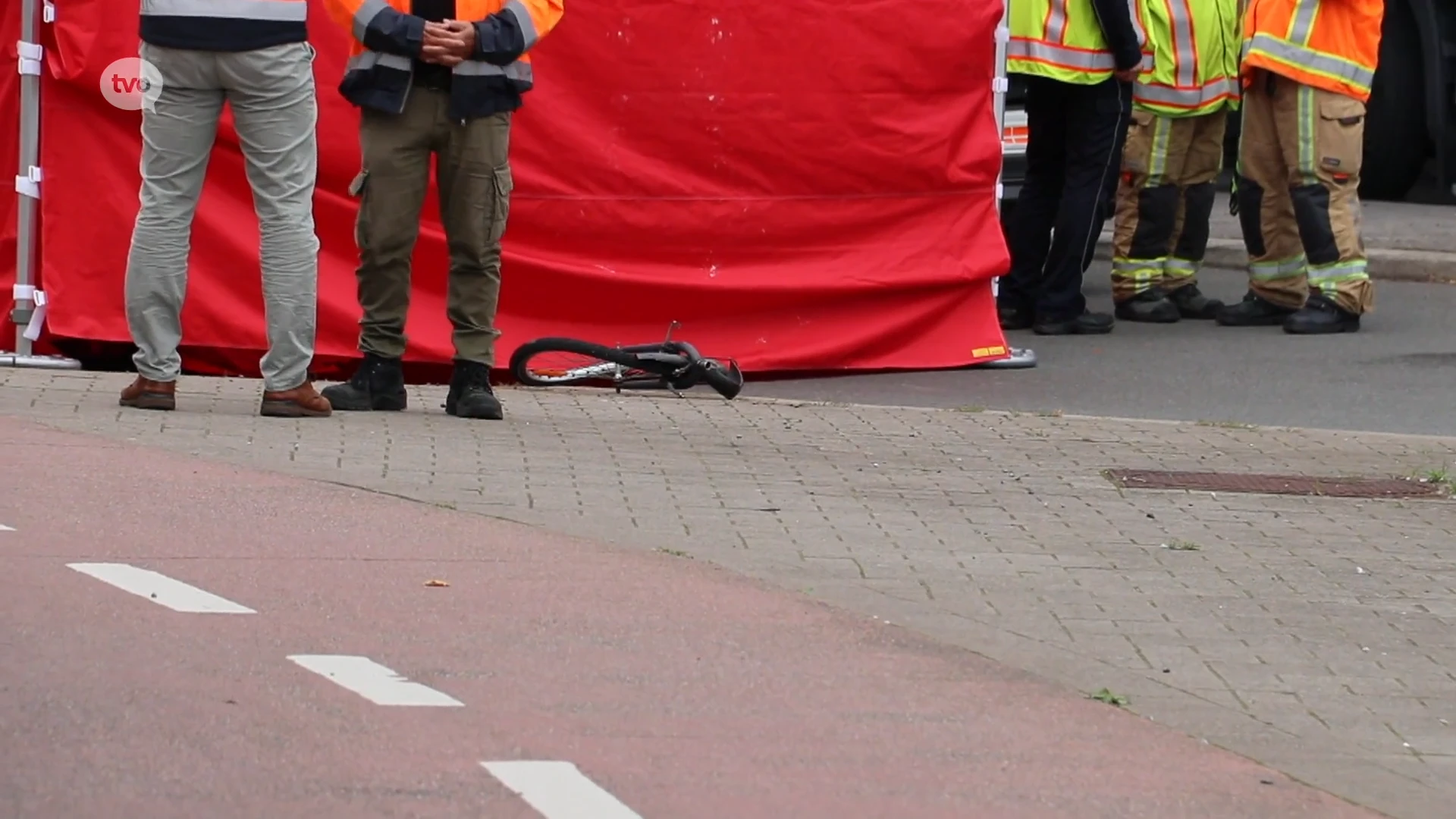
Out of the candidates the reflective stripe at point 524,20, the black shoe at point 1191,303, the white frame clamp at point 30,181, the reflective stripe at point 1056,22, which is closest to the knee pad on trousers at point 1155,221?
the black shoe at point 1191,303

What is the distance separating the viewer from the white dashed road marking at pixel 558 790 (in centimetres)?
445

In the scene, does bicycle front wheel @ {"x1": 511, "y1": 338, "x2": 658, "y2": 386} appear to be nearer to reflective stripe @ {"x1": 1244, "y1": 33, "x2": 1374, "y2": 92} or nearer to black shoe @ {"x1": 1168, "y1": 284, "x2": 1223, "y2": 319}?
reflective stripe @ {"x1": 1244, "y1": 33, "x2": 1374, "y2": 92}

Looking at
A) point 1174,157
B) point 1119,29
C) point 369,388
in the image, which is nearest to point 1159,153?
point 1174,157

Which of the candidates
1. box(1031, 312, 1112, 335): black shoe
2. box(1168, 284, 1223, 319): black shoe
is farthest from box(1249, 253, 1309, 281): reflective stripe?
box(1031, 312, 1112, 335): black shoe

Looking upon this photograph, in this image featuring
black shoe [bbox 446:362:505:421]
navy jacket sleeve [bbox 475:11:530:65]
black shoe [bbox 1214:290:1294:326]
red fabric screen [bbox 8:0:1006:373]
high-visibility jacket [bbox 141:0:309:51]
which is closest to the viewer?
high-visibility jacket [bbox 141:0:309:51]

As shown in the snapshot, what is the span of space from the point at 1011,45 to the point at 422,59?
407 cm

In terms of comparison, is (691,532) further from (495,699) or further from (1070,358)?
(1070,358)

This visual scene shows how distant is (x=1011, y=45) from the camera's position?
469 inches

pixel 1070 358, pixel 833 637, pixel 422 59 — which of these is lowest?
pixel 1070 358

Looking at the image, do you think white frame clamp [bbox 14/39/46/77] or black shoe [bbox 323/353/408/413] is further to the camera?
white frame clamp [bbox 14/39/46/77]

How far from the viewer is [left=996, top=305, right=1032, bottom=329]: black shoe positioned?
12.6 m

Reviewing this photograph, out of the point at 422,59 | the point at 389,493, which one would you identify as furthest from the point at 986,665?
the point at 422,59

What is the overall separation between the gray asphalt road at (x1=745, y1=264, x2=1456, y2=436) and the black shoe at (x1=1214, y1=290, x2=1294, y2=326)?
0.28 ft

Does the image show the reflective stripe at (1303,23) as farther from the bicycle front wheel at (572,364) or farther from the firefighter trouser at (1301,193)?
the bicycle front wheel at (572,364)
